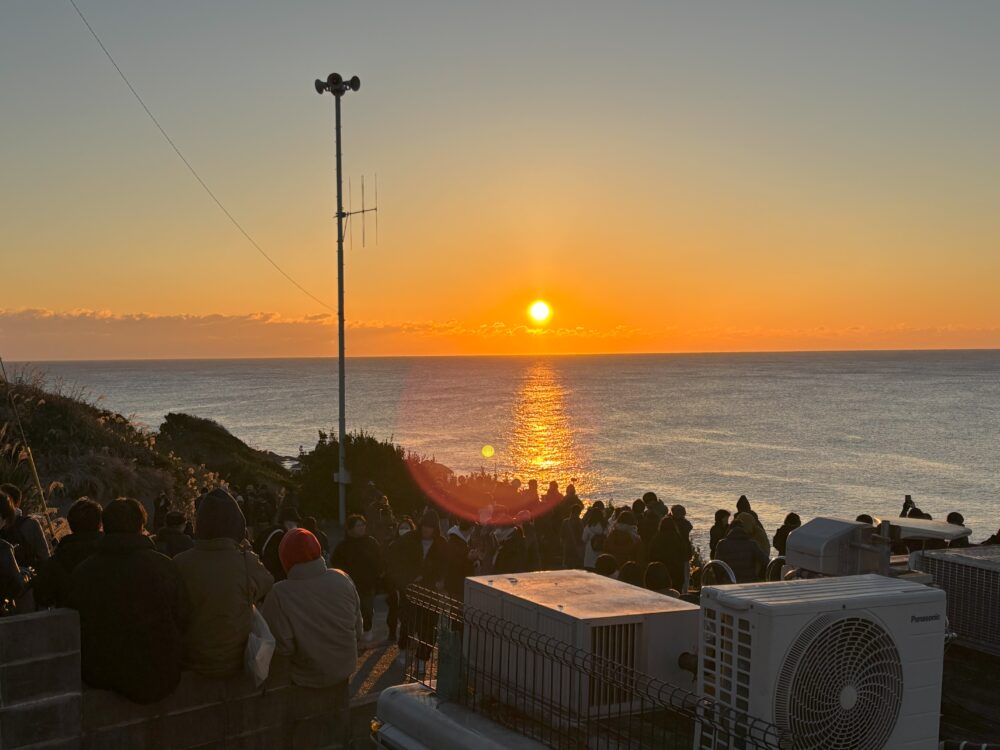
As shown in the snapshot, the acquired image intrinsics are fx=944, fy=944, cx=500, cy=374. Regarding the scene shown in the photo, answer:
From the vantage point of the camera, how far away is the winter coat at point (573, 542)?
1553 cm

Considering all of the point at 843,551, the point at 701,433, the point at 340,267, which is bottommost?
the point at 701,433

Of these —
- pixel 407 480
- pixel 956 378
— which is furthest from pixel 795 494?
pixel 956 378

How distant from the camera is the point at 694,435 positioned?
294 feet

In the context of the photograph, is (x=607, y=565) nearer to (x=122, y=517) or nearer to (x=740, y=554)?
(x=740, y=554)

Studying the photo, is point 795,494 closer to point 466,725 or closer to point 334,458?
point 334,458

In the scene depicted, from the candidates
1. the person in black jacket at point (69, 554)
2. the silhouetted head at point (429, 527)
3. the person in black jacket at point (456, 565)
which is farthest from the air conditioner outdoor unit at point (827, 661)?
the silhouetted head at point (429, 527)

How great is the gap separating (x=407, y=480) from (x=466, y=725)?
71.0ft

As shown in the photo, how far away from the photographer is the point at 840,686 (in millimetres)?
5047

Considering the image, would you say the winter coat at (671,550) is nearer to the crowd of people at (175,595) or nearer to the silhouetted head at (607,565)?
the silhouetted head at (607,565)

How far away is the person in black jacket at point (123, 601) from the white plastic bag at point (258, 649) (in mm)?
525

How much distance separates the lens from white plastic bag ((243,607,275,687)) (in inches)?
236

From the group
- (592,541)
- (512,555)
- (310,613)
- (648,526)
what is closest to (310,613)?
(310,613)

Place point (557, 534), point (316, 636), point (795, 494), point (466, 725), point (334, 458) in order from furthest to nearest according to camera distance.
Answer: point (795, 494), point (334, 458), point (557, 534), point (316, 636), point (466, 725)

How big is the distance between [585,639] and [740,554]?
666 centimetres
